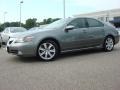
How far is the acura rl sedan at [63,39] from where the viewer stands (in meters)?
7.59

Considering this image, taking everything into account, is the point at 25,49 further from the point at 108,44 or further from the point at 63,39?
the point at 108,44

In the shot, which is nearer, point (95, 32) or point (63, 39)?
point (63, 39)

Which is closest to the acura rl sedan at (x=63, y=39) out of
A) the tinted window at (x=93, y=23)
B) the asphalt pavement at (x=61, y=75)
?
the tinted window at (x=93, y=23)

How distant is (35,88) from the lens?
4.73 metres

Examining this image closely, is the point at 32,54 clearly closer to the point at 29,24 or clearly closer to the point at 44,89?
the point at 44,89

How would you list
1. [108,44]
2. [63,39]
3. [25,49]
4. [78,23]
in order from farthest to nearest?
1. [108,44]
2. [78,23]
3. [63,39]
4. [25,49]

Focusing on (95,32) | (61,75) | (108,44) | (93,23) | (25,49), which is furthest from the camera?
(108,44)

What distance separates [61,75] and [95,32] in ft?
12.6

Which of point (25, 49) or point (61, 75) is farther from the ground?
point (25, 49)

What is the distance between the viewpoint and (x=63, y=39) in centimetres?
813

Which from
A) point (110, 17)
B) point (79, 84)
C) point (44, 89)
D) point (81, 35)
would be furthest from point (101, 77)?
point (110, 17)

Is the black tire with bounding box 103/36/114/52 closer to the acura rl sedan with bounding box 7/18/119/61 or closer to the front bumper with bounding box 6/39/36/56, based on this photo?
the acura rl sedan with bounding box 7/18/119/61

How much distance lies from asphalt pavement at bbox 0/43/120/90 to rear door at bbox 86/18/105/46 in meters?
1.62

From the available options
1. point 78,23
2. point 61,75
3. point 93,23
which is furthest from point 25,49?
point 93,23
